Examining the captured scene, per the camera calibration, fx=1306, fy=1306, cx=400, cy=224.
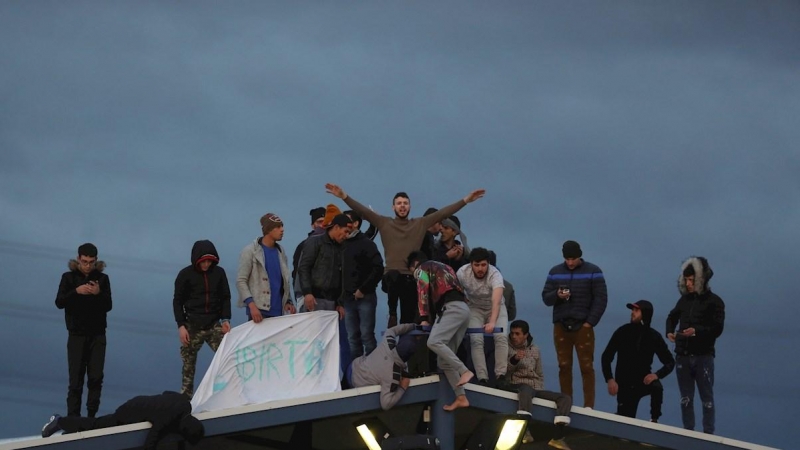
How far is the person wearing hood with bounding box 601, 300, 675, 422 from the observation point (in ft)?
55.0

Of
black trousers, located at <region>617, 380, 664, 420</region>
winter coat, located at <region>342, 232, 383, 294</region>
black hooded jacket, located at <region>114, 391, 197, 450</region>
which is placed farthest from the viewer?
black trousers, located at <region>617, 380, 664, 420</region>

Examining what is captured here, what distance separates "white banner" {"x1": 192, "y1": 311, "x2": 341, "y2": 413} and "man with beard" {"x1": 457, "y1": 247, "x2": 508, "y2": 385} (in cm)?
165

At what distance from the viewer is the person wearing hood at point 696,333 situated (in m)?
16.7

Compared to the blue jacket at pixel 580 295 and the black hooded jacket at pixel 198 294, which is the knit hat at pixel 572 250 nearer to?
the blue jacket at pixel 580 295

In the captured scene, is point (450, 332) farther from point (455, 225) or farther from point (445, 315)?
point (455, 225)

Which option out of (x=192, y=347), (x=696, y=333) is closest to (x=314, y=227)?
(x=192, y=347)

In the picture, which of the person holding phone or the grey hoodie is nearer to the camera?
the grey hoodie

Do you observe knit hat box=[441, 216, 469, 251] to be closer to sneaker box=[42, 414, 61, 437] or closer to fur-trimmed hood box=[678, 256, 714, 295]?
fur-trimmed hood box=[678, 256, 714, 295]

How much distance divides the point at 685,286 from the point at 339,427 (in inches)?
193

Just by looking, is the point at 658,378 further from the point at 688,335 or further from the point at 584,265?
the point at 584,265

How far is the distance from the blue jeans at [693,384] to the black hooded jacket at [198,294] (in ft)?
19.7

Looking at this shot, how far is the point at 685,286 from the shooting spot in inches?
674

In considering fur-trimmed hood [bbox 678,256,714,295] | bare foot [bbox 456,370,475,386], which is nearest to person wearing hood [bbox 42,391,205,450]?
bare foot [bbox 456,370,475,386]

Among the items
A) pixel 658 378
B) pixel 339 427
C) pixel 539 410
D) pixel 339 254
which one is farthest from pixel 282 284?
pixel 658 378
